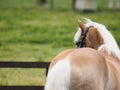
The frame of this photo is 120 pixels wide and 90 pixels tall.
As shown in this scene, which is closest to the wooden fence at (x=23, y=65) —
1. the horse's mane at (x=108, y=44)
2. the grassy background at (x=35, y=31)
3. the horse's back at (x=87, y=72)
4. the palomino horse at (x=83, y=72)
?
the grassy background at (x=35, y=31)

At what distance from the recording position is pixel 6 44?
16.6 metres

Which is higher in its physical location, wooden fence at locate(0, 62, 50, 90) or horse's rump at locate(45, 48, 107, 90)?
horse's rump at locate(45, 48, 107, 90)

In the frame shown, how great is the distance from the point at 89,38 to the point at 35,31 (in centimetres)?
1273

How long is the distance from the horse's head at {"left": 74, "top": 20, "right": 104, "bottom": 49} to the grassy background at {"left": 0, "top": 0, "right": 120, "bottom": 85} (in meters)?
4.00

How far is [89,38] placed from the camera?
20.1ft

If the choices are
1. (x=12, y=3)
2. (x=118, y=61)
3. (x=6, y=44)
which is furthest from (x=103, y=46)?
(x=12, y=3)

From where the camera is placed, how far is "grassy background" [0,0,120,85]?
11.8m

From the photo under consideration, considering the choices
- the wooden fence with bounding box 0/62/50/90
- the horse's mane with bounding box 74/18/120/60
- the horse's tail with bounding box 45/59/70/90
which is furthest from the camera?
the wooden fence with bounding box 0/62/50/90

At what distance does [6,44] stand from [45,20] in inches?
181

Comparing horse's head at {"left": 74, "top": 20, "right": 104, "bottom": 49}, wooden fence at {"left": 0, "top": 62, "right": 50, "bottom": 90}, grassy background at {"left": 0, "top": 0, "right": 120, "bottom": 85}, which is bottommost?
grassy background at {"left": 0, "top": 0, "right": 120, "bottom": 85}

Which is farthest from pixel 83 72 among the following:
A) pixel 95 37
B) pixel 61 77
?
pixel 95 37

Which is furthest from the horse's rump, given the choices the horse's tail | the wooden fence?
the wooden fence

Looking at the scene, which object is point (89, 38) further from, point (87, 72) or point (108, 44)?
point (87, 72)

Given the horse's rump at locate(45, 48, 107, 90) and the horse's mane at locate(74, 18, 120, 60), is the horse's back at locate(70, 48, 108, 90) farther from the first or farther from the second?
the horse's mane at locate(74, 18, 120, 60)
